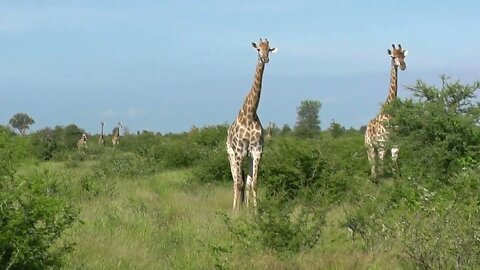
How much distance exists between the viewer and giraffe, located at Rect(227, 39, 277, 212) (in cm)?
1130

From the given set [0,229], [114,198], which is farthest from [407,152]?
[0,229]

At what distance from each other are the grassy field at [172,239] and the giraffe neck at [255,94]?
1.41 m

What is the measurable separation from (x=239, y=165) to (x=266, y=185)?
0.68 metres

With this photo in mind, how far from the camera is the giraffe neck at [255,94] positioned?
1167cm

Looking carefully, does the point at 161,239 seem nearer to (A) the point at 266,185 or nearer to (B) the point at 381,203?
(B) the point at 381,203

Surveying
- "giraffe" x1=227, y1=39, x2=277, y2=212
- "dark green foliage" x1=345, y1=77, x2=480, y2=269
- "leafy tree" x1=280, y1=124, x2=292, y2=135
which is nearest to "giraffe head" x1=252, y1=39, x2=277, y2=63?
"giraffe" x1=227, y1=39, x2=277, y2=212

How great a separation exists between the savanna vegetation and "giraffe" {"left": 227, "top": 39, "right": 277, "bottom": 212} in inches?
14.9

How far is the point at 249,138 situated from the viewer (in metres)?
11.4

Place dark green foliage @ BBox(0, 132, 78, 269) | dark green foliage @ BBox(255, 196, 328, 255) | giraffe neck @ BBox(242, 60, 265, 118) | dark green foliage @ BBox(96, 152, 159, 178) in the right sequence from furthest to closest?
dark green foliage @ BBox(96, 152, 159, 178)
giraffe neck @ BBox(242, 60, 265, 118)
dark green foliage @ BBox(255, 196, 328, 255)
dark green foliage @ BBox(0, 132, 78, 269)

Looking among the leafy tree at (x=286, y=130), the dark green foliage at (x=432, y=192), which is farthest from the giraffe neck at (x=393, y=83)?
the leafy tree at (x=286, y=130)

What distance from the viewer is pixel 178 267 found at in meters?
6.41

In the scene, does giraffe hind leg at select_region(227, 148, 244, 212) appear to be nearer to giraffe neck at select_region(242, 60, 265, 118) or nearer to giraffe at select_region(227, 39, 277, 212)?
giraffe at select_region(227, 39, 277, 212)

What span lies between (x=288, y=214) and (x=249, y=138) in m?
3.78

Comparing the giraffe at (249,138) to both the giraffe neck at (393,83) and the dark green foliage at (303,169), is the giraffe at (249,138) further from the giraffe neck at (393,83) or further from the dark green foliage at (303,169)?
the giraffe neck at (393,83)
